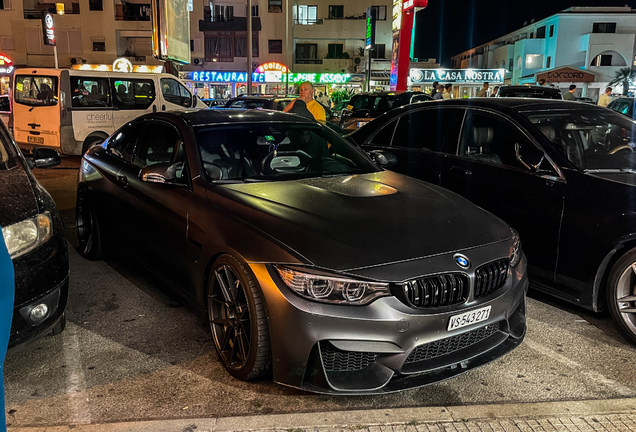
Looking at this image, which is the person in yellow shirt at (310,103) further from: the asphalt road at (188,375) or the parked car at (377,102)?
the parked car at (377,102)

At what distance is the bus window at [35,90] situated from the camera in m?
11.7

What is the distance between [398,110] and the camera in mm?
5906

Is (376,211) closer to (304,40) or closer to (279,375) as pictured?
(279,375)

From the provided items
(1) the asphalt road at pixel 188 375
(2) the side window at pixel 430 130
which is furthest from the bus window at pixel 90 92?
(1) the asphalt road at pixel 188 375

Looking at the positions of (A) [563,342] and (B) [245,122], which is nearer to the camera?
(A) [563,342]

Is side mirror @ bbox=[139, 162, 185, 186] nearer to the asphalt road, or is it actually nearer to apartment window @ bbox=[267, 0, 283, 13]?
the asphalt road

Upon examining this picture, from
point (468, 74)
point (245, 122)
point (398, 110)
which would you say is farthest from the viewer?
point (468, 74)

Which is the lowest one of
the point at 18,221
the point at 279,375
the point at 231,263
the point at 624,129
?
the point at 279,375

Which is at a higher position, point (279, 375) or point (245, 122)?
point (245, 122)

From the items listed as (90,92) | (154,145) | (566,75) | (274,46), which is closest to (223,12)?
(274,46)

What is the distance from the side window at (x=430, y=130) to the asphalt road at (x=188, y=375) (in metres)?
1.78

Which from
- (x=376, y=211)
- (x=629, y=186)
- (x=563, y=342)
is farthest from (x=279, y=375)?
(x=629, y=186)

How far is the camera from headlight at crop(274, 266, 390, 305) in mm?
2607

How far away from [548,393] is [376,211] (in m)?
1.40
